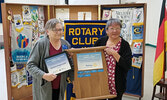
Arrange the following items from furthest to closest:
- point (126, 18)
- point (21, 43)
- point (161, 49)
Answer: point (126, 18), point (21, 43), point (161, 49)

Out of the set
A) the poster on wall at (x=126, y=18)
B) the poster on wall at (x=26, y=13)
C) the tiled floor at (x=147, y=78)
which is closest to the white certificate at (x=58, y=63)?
the poster on wall at (x=26, y=13)

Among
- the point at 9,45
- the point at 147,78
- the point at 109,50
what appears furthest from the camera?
the point at 147,78

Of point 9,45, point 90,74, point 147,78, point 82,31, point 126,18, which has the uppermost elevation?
point 126,18

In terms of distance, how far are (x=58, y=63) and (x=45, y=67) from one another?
128 millimetres

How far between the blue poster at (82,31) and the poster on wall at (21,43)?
85 centimetres

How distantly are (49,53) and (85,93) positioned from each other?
54 cm

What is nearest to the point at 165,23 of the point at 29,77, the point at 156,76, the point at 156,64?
the point at 156,64

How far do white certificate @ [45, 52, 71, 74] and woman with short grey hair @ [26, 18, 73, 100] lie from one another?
5cm

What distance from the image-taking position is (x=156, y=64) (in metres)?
2.71

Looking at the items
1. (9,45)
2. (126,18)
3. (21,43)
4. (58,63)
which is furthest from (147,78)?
(58,63)

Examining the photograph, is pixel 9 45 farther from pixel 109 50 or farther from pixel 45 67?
pixel 109 50

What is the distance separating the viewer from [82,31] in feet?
8.65

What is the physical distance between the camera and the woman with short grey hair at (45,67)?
1699 mm

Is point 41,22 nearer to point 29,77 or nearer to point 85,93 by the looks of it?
point 29,77
